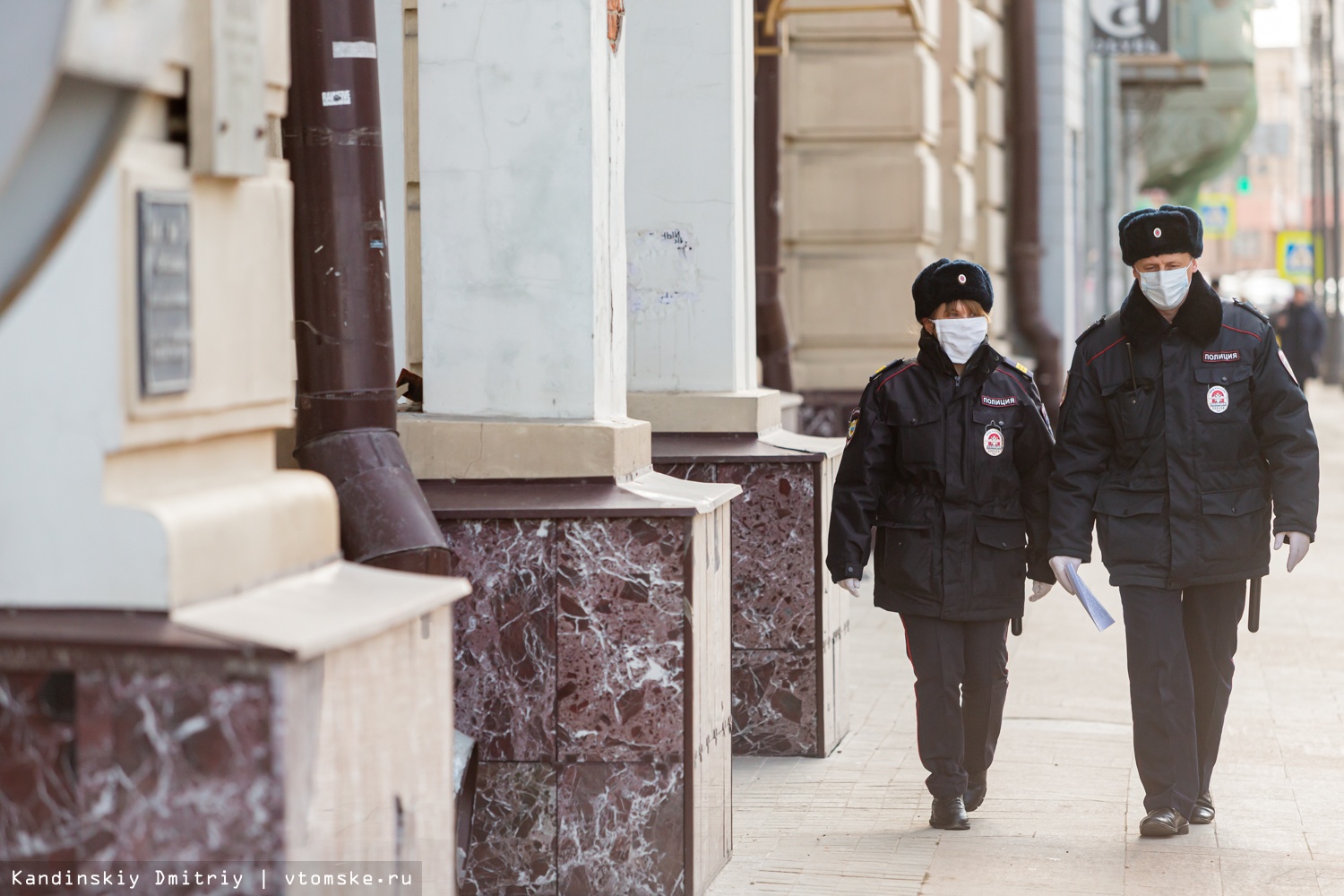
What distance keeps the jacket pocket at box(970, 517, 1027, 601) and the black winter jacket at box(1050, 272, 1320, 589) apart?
0.43ft

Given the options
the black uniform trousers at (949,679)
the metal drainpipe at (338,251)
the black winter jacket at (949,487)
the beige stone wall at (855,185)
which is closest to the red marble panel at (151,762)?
the metal drainpipe at (338,251)

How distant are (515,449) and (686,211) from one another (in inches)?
65.4

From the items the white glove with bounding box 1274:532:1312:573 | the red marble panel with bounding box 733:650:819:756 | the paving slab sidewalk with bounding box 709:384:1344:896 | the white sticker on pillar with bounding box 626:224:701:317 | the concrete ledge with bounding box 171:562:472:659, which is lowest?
the paving slab sidewalk with bounding box 709:384:1344:896

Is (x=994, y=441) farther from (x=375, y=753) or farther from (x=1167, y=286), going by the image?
(x=375, y=753)

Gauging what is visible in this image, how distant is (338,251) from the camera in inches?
162

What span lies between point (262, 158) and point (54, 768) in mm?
931

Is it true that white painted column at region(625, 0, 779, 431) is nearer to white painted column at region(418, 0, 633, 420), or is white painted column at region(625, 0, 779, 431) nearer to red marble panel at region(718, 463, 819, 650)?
red marble panel at region(718, 463, 819, 650)

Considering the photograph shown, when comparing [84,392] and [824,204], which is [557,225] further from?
Result: [824,204]

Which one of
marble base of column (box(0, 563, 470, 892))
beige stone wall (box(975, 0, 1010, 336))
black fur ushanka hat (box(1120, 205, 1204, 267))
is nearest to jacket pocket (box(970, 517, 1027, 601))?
black fur ushanka hat (box(1120, 205, 1204, 267))

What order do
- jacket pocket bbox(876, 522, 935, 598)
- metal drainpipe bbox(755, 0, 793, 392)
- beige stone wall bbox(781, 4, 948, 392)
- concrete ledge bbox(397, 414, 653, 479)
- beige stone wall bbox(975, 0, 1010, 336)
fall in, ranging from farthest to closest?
beige stone wall bbox(975, 0, 1010, 336) → beige stone wall bbox(781, 4, 948, 392) → metal drainpipe bbox(755, 0, 793, 392) → jacket pocket bbox(876, 522, 935, 598) → concrete ledge bbox(397, 414, 653, 479)

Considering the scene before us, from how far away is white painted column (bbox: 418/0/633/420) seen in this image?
186 inches

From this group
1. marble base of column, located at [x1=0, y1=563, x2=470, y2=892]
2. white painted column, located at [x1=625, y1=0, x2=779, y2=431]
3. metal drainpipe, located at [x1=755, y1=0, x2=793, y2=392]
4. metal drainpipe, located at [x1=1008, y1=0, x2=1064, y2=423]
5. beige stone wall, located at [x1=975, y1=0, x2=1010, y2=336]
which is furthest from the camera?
metal drainpipe, located at [x1=1008, y1=0, x2=1064, y2=423]

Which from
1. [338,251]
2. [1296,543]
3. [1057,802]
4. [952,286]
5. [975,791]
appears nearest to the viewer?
[338,251]

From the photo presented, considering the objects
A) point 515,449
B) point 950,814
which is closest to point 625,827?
point 515,449
